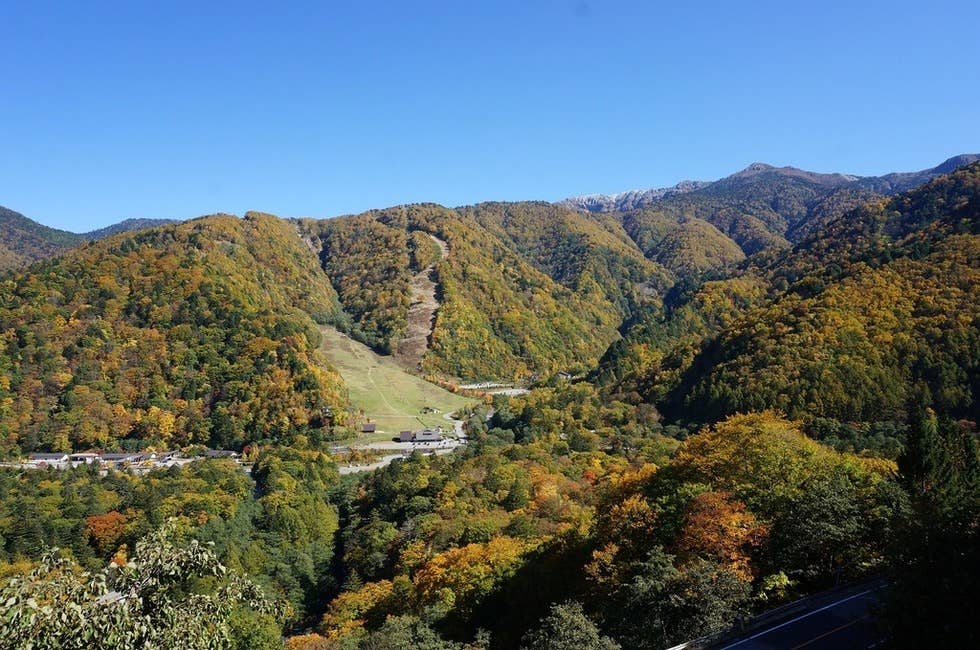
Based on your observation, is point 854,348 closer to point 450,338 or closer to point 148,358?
point 450,338

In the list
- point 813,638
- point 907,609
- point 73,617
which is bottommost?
point 813,638

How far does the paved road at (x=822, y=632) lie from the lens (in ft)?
61.8

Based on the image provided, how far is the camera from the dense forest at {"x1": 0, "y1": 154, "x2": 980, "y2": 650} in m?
17.6

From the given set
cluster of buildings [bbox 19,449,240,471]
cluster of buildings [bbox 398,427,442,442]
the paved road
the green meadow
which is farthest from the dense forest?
cluster of buildings [bbox 398,427,442,442]

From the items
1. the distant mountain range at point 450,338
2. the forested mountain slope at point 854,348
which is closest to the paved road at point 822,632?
the forested mountain slope at point 854,348

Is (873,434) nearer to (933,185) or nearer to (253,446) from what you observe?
(253,446)

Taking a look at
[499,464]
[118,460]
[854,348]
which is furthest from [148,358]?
[854,348]

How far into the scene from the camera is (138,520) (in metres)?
59.0

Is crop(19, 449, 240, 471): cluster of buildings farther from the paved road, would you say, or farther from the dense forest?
the paved road

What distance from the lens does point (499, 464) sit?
67438 millimetres

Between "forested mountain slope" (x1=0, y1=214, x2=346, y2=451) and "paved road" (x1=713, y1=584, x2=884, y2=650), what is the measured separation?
92405 millimetres

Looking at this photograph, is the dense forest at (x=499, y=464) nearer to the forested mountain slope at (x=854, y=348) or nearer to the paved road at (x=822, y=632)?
the forested mountain slope at (x=854, y=348)

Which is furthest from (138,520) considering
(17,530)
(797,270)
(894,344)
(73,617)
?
(797,270)

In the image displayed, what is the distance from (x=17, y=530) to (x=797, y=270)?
545ft
